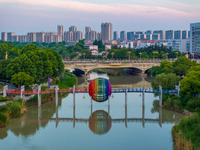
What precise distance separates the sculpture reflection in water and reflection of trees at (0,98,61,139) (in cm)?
515

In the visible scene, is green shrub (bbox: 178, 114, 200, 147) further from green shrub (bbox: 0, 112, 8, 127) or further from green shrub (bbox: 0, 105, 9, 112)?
green shrub (bbox: 0, 105, 9, 112)

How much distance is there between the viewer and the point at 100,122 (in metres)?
37.6

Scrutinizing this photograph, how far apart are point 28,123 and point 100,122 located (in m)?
7.82

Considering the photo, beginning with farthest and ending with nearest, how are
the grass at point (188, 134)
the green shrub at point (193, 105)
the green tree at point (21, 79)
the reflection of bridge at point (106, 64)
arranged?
the reflection of bridge at point (106, 64) < the green tree at point (21, 79) < the green shrub at point (193, 105) < the grass at point (188, 134)

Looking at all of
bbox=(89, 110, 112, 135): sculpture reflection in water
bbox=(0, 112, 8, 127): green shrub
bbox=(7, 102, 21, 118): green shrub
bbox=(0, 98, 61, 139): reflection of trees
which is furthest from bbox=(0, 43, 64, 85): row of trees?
bbox=(89, 110, 112, 135): sculpture reflection in water

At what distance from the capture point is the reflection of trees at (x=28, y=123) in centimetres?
3366

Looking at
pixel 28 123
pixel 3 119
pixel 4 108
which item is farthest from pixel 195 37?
pixel 3 119

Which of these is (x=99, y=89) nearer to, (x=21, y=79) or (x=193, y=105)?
(x=193, y=105)

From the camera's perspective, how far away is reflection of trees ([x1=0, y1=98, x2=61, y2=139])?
3366cm

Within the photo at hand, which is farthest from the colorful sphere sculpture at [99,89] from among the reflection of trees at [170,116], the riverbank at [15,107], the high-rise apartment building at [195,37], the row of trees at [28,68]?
the high-rise apartment building at [195,37]

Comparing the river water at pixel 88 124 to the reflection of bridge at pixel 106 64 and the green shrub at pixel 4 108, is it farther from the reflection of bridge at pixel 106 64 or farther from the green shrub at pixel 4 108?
the reflection of bridge at pixel 106 64

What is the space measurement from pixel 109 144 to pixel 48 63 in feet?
84.2

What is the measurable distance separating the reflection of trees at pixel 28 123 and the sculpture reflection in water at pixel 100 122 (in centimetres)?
515

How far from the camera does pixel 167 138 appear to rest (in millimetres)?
31531
